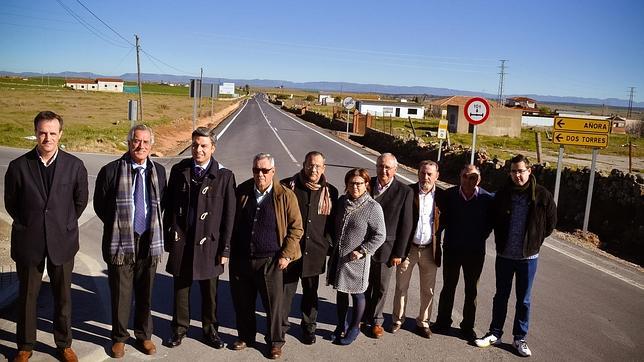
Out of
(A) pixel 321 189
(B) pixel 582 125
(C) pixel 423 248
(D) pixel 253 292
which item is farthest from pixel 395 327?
(B) pixel 582 125

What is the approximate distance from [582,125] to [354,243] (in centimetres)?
760

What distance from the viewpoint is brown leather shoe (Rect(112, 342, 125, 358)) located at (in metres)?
4.70

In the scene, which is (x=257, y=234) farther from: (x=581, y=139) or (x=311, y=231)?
(x=581, y=139)

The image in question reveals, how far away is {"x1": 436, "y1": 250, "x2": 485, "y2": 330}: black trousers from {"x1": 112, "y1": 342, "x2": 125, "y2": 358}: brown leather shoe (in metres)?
3.03

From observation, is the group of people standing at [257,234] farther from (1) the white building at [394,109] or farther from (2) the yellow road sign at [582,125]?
(1) the white building at [394,109]

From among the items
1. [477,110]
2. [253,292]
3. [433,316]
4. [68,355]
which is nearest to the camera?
[68,355]

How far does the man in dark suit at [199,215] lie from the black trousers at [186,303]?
0.03 m

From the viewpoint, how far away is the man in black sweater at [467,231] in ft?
17.4

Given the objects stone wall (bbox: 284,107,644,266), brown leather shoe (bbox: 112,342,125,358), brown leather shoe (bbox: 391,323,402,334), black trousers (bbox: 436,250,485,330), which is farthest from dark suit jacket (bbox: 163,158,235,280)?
stone wall (bbox: 284,107,644,266)

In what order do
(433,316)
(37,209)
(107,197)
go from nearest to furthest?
1. (37,209)
2. (107,197)
3. (433,316)

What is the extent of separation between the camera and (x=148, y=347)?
480 centimetres

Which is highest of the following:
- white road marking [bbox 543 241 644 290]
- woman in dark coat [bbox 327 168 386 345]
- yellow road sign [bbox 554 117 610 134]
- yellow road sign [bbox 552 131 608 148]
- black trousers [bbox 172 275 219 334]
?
yellow road sign [bbox 554 117 610 134]

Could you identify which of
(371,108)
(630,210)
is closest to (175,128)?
(630,210)

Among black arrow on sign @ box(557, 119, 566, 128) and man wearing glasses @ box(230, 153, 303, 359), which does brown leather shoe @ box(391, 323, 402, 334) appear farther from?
black arrow on sign @ box(557, 119, 566, 128)
